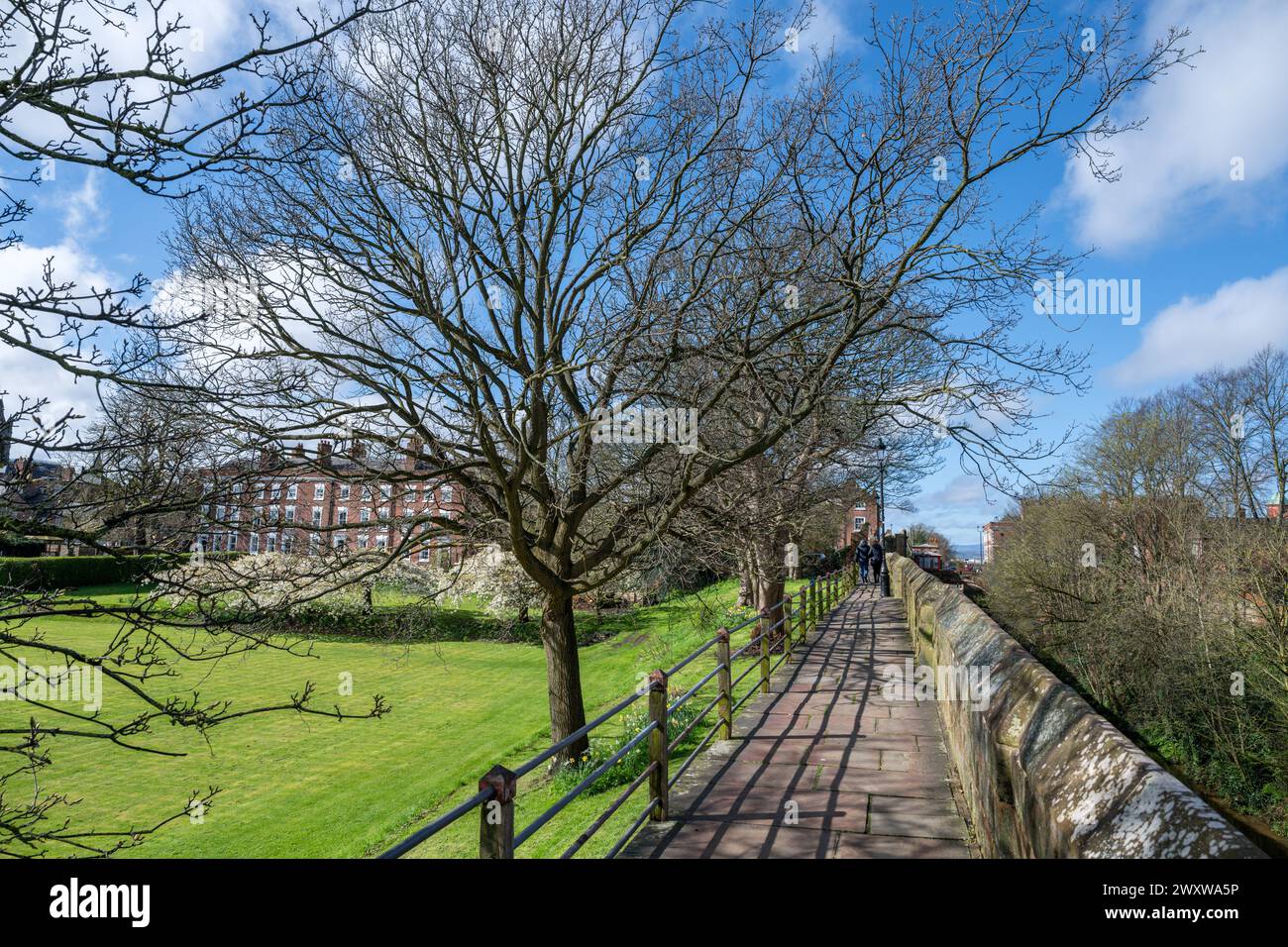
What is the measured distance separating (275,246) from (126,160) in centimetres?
709

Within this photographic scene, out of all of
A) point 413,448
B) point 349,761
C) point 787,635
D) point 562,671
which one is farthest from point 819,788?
point 349,761

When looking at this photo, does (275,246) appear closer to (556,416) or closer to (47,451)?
(556,416)

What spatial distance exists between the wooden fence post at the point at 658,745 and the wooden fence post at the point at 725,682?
1.98m

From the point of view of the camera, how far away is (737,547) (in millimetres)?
11891

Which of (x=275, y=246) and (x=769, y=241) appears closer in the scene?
(x=275, y=246)

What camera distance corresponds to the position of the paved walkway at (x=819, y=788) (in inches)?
221

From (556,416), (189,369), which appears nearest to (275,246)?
(189,369)

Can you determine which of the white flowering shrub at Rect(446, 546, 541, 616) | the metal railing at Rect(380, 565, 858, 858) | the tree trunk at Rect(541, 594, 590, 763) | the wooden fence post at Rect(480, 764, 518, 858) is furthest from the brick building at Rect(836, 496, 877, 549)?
the wooden fence post at Rect(480, 764, 518, 858)

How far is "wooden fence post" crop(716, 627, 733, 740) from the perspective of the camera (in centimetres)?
817

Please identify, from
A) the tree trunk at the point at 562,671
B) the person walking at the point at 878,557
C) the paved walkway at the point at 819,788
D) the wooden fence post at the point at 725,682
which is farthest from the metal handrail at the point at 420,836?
the person walking at the point at 878,557

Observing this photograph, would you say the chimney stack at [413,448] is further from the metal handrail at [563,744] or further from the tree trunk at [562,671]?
the metal handrail at [563,744]

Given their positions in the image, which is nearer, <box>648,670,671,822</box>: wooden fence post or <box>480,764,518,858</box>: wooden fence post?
<box>480,764,518,858</box>: wooden fence post
